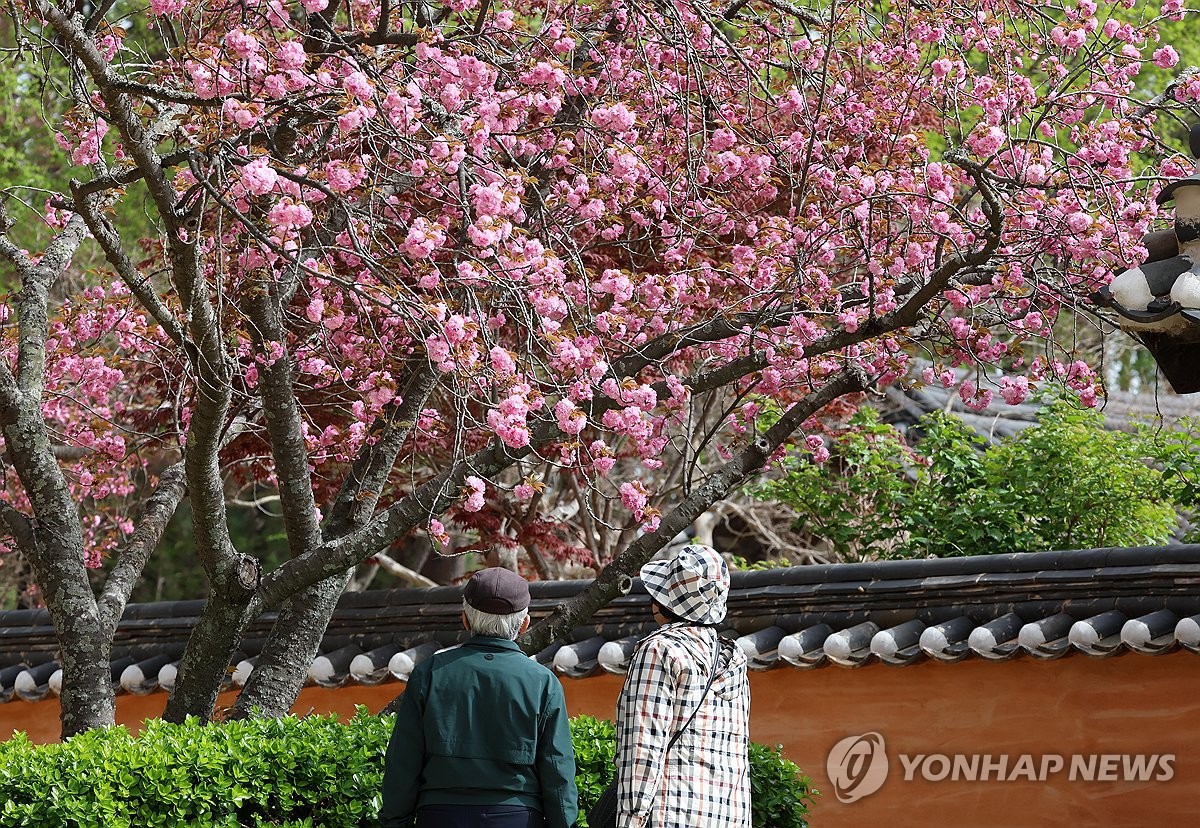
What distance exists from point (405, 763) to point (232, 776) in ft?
2.86

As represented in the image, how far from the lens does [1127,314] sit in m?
3.54

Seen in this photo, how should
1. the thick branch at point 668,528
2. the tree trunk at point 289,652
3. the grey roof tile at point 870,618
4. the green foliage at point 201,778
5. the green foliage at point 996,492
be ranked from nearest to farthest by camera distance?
the green foliage at point 201,778, the thick branch at point 668,528, the tree trunk at point 289,652, the grey roof tile at point 870,618, the green foliage at point 996,492

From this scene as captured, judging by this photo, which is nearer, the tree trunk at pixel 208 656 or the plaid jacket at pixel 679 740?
the plaid jacket at pixel 679 740

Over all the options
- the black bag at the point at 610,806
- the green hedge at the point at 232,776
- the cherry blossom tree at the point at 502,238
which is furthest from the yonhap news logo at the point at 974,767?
the black bag at the point at 610,806

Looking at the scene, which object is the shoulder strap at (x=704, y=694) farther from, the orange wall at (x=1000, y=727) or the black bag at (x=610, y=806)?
the orange wall at (x=1000, y=727)

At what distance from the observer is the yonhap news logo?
6.19 m

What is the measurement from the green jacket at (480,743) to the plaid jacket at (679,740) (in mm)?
191

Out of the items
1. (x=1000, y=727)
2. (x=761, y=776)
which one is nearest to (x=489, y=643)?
(x=761, y=776)

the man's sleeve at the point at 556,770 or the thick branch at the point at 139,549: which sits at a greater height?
the thick branch at the point at 139,549

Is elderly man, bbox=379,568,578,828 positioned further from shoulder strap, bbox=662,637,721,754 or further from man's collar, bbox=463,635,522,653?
shoulder strap, bbox=662,637,721,754

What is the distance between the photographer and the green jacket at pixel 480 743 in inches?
156

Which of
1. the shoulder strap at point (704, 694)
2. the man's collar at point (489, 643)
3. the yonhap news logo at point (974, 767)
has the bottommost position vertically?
the yonhap news logo at point (974, 767)

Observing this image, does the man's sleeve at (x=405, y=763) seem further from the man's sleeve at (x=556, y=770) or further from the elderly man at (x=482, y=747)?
the man's sleeve at (x=556, y=770)

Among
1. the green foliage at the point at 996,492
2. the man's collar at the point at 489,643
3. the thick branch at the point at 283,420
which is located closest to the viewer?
the man's collar at the point at 489,643
